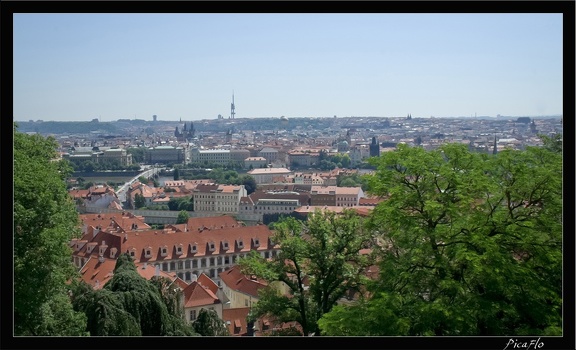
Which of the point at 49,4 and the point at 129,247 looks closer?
the point at 49,4

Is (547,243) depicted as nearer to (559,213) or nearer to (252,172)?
(559,213)

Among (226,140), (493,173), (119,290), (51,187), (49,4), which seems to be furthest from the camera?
(226,140)

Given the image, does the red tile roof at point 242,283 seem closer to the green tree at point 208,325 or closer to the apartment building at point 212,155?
the green tree at point 208,325

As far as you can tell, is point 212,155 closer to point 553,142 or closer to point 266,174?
point 266,174

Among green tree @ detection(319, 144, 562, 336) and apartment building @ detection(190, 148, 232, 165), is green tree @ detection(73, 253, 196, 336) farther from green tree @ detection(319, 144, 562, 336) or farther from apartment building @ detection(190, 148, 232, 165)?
apartment building @ detection(190, 148, 232, 165)

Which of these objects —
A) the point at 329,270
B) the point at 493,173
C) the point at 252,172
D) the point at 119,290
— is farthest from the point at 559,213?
the point at 252,172

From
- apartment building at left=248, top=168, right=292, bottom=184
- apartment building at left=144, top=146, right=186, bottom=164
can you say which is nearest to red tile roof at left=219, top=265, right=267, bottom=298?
apartment building at left=248, top=168, right=292, bottom=184
